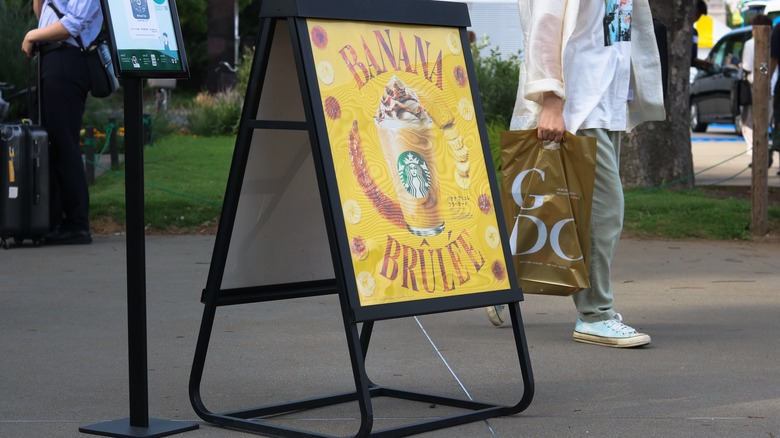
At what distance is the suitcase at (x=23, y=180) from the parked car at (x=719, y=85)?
60.1 ft

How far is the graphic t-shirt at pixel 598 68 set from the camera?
19.0 feet

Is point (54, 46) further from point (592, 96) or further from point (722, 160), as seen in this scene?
point (722, 160)

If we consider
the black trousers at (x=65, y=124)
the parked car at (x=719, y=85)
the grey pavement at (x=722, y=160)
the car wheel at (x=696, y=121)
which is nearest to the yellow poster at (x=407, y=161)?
the black trousers at (x=65, y=124)

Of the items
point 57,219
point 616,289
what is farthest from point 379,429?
point 57,219

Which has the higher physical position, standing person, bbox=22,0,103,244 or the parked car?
standing person, bbox=22,0,103,244

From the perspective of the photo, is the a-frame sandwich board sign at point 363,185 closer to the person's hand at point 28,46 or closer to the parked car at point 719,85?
the person's hand at point 28,46

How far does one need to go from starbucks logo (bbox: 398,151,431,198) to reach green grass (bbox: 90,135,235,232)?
580 cm

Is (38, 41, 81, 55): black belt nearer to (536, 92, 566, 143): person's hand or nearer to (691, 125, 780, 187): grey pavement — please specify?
(536, 92, 566, 143): person's hand

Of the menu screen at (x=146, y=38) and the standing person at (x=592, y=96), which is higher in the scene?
the menu screen at (x=146, y=38)

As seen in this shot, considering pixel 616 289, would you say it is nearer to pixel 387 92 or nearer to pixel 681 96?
pixel 387 92

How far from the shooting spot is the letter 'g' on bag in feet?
18.5

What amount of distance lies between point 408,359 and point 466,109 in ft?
4.68

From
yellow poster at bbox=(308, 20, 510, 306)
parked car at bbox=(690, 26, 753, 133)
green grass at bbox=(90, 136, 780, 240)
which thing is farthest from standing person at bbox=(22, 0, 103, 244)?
parked car at bbox=(690, 26, 753, 133)

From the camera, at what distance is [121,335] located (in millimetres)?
6113
